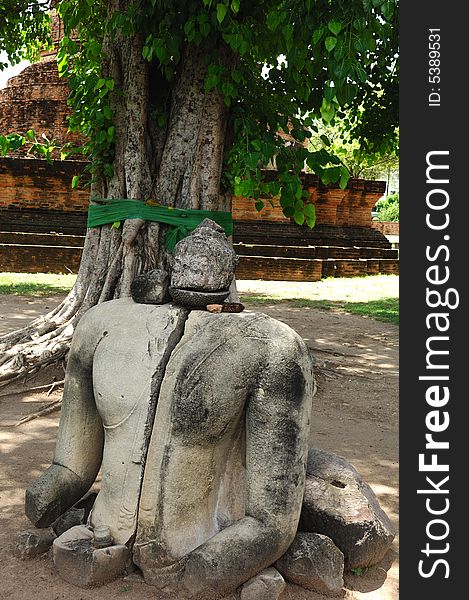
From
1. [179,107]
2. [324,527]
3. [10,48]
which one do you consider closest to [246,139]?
[179,107]

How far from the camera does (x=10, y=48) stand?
8.69 m

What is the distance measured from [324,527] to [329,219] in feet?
43.7

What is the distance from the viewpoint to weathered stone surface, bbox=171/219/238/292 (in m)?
2.55

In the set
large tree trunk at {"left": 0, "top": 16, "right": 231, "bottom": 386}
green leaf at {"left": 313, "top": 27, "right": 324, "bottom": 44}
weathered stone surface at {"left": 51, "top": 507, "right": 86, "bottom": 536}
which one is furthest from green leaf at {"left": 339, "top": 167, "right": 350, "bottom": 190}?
weathered stone surface at {"left": 51, "top": 507, "right": 86, "bottom": 536}

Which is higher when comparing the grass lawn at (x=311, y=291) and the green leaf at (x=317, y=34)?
the green leaf at (x=317, y=34)

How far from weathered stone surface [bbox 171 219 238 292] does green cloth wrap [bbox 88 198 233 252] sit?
1.07 metres

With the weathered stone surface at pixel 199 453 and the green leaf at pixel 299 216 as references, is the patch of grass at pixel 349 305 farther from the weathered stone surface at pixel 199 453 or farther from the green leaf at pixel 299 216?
the weathered stone surface at pixel 199 453

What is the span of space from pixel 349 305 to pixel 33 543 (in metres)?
8.87

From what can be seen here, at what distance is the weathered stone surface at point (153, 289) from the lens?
2.64 m

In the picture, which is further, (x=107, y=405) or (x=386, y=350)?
(x=386, y=350)

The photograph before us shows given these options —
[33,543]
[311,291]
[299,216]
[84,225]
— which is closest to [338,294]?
[311,291]

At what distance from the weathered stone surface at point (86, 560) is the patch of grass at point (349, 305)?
7858 millimetres

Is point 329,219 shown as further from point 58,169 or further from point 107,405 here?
point 107,405

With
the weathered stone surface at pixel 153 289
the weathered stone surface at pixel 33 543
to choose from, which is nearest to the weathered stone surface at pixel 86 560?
the weathered stone surface at pixel 33 543
